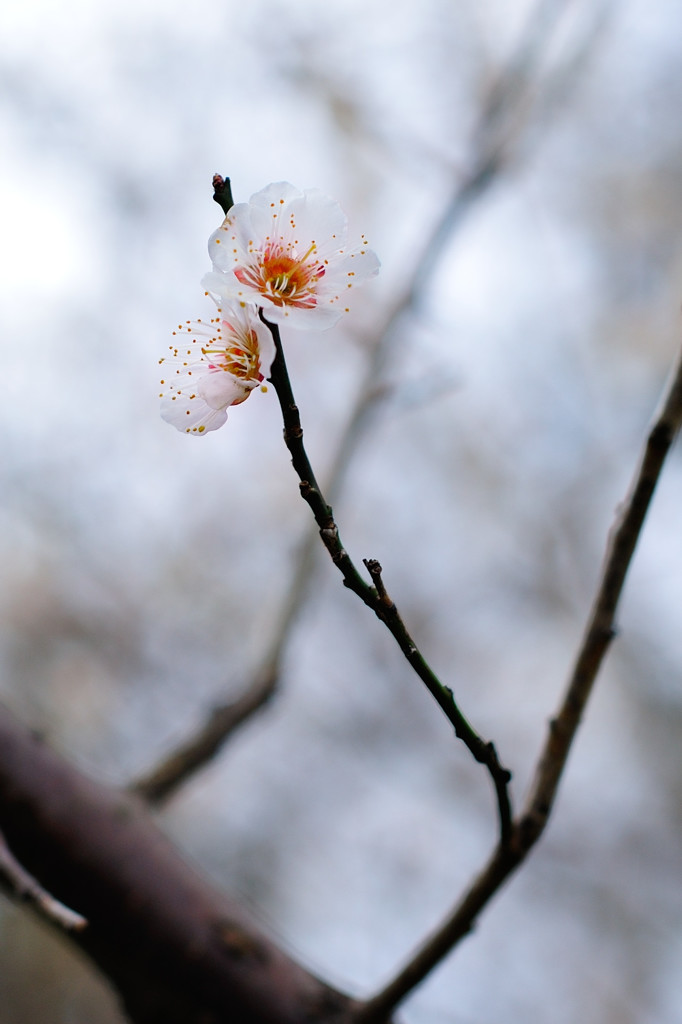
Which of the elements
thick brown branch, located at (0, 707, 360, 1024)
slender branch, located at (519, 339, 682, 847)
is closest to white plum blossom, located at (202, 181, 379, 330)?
slender branch, located at (519, 339, 682, 847)

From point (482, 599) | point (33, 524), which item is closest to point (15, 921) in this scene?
point (33, 524)

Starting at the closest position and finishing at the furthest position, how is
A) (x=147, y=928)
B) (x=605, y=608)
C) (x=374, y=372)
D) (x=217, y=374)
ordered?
(x=217, y=374)
(x=605, y=608)
(x=147, y=928)
(x=374, y=372)

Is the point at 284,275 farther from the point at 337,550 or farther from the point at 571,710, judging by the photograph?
the point at 571,710

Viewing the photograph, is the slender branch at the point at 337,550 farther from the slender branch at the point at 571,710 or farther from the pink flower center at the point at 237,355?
the slender branch at the point at 571,710

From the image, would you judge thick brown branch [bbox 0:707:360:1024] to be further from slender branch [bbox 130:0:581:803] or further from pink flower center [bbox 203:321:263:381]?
pink flower center [bbox 203:321:263:381]

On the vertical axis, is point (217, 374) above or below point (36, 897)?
above

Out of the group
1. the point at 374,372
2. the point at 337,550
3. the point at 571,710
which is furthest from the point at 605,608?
the point at 374,372

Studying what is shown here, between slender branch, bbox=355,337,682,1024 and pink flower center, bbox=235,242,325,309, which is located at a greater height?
pink flower center, bbox=235,242,325,309
